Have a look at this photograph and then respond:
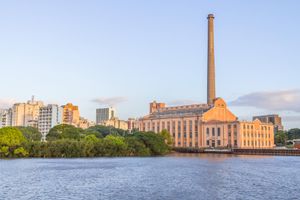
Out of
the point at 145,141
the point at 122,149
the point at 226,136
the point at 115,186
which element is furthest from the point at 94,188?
the point at 226,136

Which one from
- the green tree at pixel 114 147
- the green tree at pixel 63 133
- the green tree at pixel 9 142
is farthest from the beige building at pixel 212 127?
the green tree at pixel 9 142

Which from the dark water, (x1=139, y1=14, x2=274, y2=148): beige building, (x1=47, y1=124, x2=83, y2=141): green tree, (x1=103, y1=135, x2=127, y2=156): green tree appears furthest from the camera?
(x1=139, y1=14, x2=274, y2=148): beige building

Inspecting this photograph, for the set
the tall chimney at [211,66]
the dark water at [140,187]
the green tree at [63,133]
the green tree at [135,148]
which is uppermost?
the tall chimney at [211,66]

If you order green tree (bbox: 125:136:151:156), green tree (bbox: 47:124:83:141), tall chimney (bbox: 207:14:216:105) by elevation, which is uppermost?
tall chimney (bbox: 207:14:216:105)

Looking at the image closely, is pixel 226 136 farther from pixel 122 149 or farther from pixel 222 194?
pixel 222 194

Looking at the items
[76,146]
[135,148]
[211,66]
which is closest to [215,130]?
[211,66]

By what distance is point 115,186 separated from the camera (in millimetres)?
49375

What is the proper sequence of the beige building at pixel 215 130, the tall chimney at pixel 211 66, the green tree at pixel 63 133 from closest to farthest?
1. the green tree at pixel 63 133
2. the beige building at pixel 215 130
3. the tall chimney at pixel 211 66

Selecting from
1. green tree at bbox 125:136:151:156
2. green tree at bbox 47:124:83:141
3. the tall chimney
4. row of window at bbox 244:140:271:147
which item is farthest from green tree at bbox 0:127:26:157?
row of window at bbox 244:140:271:147

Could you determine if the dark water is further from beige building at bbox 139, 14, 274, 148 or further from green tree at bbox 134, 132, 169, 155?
beige building at bbox 139, 14, 274, 148

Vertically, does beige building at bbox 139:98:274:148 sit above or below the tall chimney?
below

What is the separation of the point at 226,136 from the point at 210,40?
44546 millimetres

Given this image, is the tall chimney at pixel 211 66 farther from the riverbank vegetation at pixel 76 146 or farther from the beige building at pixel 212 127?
the riverbank vegetation at pixel 76 146

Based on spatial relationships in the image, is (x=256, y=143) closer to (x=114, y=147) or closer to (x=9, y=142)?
(x=114, y=147)
